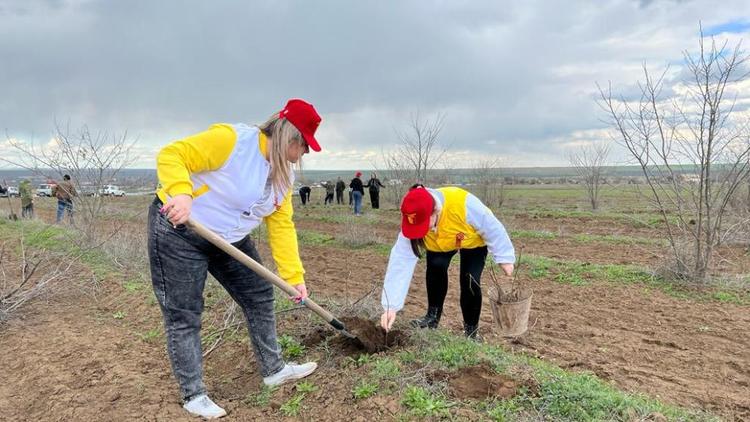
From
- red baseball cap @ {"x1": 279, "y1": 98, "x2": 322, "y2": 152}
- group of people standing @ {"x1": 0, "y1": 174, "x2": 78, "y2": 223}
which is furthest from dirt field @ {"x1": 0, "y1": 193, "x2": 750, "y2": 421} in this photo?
group of people standing @ {"x1": 0, "y1": 174, "x2": 78, "y2": 223}

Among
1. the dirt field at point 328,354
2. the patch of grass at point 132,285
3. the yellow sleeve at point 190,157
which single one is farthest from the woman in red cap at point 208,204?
the patch of grass at point 132,285

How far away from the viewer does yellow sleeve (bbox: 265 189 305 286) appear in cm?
305

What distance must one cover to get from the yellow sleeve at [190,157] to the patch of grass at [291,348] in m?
1.64

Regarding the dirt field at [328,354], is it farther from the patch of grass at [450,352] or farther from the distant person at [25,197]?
the distant person at [25,197]

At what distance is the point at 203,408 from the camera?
2.85 m

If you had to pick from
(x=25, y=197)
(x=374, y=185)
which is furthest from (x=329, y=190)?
(x=25, y=197)

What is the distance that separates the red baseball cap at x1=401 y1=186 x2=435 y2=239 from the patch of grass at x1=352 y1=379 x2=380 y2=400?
1.07 metres

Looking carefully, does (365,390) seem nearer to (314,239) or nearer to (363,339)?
(363,339)

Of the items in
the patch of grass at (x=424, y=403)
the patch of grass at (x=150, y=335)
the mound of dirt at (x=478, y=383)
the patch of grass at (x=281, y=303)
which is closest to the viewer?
the patch of grass at (x=424, y=403)

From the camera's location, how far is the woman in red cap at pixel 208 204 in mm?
2449

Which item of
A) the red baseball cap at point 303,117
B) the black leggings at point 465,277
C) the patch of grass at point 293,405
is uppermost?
the red baseball cap at point 303,117

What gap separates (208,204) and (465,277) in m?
2.10

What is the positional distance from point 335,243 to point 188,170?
30.9 feet

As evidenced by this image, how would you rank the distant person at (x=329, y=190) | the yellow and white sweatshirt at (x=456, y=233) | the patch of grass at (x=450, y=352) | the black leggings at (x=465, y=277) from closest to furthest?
the patch of grass at (x=450, y=352) → the yellow and white sweatshirt at (x=456, y=233) → the black leggings at (x=465, y=277) → the distant person at (x=329, y=190)
